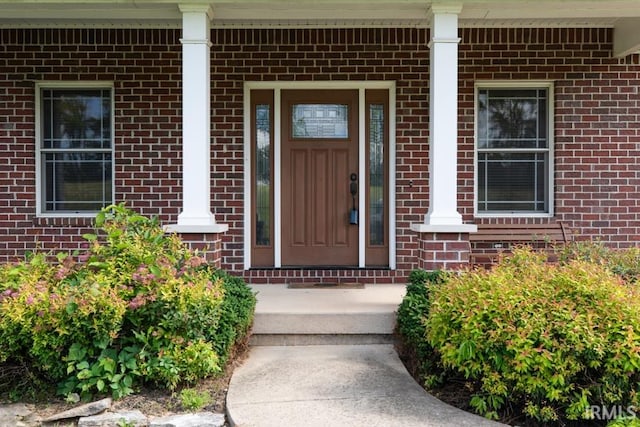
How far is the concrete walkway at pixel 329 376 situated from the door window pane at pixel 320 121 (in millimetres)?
1912

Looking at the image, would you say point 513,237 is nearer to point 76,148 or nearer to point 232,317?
point 232,317

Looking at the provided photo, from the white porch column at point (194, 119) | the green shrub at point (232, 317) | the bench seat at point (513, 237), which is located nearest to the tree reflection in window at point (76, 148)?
the white porch column at point (194, 119)

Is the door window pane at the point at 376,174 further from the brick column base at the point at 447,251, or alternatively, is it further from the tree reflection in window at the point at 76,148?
the tree reflection in window at the point at 76,148

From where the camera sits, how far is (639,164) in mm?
5918

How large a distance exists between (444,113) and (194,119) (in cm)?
219

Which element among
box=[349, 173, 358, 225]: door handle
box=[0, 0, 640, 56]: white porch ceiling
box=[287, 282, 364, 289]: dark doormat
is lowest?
box=[287, 282, 364, 289]: dark doormat

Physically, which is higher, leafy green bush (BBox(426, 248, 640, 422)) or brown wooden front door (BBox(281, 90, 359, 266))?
brown wooden front door (BBox(281, 90, 359, 266))

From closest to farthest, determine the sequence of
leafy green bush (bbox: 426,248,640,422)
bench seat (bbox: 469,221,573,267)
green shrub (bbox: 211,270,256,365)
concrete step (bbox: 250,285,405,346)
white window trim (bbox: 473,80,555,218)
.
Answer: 1. leafy green bush (bbox: 426,248,640,422)
2. green shrub (bbox: 211,270,256,365)
3. concrete step (bbox: 250,285,405,346)
4. bench seat (bbox: 469,221,573,267)
5. white window trim (bbox: 473,80,555,218)

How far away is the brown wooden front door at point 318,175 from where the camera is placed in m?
6.00

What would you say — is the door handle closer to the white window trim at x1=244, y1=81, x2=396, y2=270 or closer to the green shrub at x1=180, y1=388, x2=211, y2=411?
the white window trim at x1=244, y1=81, x2=396, y2=270

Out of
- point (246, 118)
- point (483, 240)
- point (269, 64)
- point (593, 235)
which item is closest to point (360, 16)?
point (269, 64)

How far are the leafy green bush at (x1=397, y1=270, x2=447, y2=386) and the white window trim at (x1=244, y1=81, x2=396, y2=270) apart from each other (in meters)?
1.69

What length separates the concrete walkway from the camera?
298 centimetres

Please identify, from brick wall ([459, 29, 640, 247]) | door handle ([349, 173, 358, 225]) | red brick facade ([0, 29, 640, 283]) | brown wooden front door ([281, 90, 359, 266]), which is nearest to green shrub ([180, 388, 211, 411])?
red brick facade ([0, 29, 640, 283])
